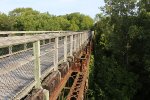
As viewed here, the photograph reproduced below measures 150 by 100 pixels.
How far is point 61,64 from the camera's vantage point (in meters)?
8.57

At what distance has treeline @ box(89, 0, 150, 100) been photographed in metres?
32.0

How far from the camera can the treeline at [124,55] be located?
32.0 meters

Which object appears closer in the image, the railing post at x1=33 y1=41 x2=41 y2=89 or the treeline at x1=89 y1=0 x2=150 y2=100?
the railing post at x1=33 y1=41 x2=41 y2=89

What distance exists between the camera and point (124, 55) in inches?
1508

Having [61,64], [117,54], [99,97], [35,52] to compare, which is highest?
[35,52]

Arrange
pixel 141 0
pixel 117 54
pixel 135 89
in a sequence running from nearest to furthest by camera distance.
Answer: pixel 135 89 < pixel 141 0 < pixel 117 54

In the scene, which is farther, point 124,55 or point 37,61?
point 124,55

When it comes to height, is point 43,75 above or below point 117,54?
above

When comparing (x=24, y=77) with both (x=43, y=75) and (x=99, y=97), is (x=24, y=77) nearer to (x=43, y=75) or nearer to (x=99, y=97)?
(x=43, y=75)

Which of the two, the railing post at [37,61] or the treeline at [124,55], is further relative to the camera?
the treeline at [124,55]

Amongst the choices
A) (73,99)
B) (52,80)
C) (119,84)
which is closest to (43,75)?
(52,80)

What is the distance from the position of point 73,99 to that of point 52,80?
17.3ft

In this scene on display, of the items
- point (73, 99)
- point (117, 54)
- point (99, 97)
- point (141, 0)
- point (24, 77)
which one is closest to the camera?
point (24, 77)

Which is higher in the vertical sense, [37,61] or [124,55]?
[37,61]
